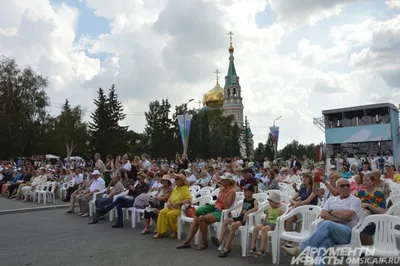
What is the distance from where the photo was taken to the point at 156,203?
26.2 feet

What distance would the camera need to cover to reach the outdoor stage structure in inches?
1245

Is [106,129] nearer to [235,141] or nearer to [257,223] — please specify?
[235,141]

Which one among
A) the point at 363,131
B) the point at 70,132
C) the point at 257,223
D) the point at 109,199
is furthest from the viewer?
the point at 70,132

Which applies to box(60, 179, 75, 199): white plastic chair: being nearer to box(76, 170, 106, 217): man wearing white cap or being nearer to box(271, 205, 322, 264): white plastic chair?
box(76, 170, 106, 217): man wearing white cap

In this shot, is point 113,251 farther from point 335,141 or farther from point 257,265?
point 335,141

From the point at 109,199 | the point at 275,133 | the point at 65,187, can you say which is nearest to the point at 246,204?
the point at 109,199

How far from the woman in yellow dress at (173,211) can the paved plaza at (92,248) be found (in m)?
0.28

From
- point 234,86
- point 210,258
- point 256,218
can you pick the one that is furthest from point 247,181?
point 234,86

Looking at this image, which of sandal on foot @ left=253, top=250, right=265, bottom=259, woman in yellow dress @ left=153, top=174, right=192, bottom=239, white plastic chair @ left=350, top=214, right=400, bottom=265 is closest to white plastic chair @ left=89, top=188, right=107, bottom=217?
woman in yellow dress @ left=153, top=174, right=192, bottom=239

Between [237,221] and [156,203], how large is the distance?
2593mm

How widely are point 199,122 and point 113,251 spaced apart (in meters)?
47.2

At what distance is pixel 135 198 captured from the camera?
8844 millimetres

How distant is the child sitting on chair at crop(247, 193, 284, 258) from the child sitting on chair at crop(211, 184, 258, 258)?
0.27 meters

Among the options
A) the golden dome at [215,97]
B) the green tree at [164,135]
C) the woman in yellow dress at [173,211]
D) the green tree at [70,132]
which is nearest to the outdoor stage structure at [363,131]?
the green tree at [164,135]
